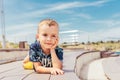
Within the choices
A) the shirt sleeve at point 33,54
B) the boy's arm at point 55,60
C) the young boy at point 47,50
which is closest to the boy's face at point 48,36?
the young boy at point 47,50

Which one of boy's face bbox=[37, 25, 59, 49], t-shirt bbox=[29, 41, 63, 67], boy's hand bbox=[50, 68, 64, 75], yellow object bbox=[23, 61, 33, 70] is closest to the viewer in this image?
boy's face bbox=[37, 25, 59, 49]

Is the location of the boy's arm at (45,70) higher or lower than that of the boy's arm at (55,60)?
lower

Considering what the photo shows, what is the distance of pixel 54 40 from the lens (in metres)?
6.14

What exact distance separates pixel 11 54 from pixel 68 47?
12502mm

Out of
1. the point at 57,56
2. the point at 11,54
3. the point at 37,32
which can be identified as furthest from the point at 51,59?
the point at 11,54

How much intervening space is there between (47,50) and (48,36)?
1.12 ft

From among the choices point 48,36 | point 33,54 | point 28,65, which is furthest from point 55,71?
point 28,65

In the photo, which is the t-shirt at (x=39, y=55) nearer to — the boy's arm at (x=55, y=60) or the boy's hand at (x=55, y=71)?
the boy's arm at (x=55, y=60)

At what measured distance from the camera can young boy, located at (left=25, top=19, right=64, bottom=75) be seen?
20.0 ft

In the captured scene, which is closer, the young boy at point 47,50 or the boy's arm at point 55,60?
the young boy at point 47,50

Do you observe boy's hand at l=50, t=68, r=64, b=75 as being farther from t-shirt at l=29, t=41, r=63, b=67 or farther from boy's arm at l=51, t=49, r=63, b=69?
t-shirt at l=29, t=41, r=63, b=67

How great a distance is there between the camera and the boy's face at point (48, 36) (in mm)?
6059

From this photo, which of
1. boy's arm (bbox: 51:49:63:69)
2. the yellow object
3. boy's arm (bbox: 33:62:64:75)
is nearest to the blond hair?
boy's arm (bbox: 51:49:63:69)

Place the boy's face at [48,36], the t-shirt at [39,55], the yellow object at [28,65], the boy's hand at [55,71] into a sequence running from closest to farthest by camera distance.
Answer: the boy's face at [48,36]
the boy's hand at [55,71]
the t-shirt at [39,55]
the yellow object at [28,65]
